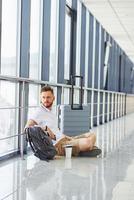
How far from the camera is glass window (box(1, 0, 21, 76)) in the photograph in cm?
438

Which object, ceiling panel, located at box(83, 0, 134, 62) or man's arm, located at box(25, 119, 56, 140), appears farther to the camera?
ceiling panel, located at box(83, 0, 134, 62)

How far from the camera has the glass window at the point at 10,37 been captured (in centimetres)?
438

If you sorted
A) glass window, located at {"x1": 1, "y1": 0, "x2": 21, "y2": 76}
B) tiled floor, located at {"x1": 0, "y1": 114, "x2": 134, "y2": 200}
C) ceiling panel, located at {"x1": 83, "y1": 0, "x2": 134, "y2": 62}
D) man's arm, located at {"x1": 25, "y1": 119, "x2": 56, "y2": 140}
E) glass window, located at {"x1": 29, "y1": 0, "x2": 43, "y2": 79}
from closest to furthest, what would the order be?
tiled floor, located at {"x1": 0, "y1": 114, "x2": 134, "y2": 200}
man's arm, located at {"x1": 25, "y1": 119, "x2": 56, "y2": 140}
glass window, located at {"x1": 1, "y1": 0, "x2": 21, "y2": 76}
glass window, located at {"x1": 29, "y1": 0, "x2": 43, "y2": 79}
ceiling panel, located at {"x1": 83, "y1": 0, "x2": 134, "y2": 62}

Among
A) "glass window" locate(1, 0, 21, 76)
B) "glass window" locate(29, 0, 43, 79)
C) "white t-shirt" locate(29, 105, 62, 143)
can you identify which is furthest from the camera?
"glass window" locate(29, 0, 43, 79)

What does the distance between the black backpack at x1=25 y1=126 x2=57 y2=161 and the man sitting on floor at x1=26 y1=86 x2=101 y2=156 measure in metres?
0.14

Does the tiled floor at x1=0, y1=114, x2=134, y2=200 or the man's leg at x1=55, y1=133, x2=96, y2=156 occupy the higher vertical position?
the man's leg at x1=55, y1=133, x2=96, y2=156

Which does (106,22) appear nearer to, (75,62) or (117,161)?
(75,62)

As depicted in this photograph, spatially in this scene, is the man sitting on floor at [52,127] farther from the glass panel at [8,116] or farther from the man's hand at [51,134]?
the glass panel at [8,116]

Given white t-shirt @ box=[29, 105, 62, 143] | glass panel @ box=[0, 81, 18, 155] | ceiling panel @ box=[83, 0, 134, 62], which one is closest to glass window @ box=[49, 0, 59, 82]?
ceiling panel @ box=[83, 0, 134, 62]

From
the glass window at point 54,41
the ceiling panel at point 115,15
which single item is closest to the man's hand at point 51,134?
the glass window at point 54,41

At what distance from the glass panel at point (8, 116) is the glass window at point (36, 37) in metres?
1.01

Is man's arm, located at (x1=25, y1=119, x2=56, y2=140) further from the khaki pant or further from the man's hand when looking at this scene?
the khaki pant

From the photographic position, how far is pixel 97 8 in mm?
8984

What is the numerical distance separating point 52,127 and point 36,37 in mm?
1779
